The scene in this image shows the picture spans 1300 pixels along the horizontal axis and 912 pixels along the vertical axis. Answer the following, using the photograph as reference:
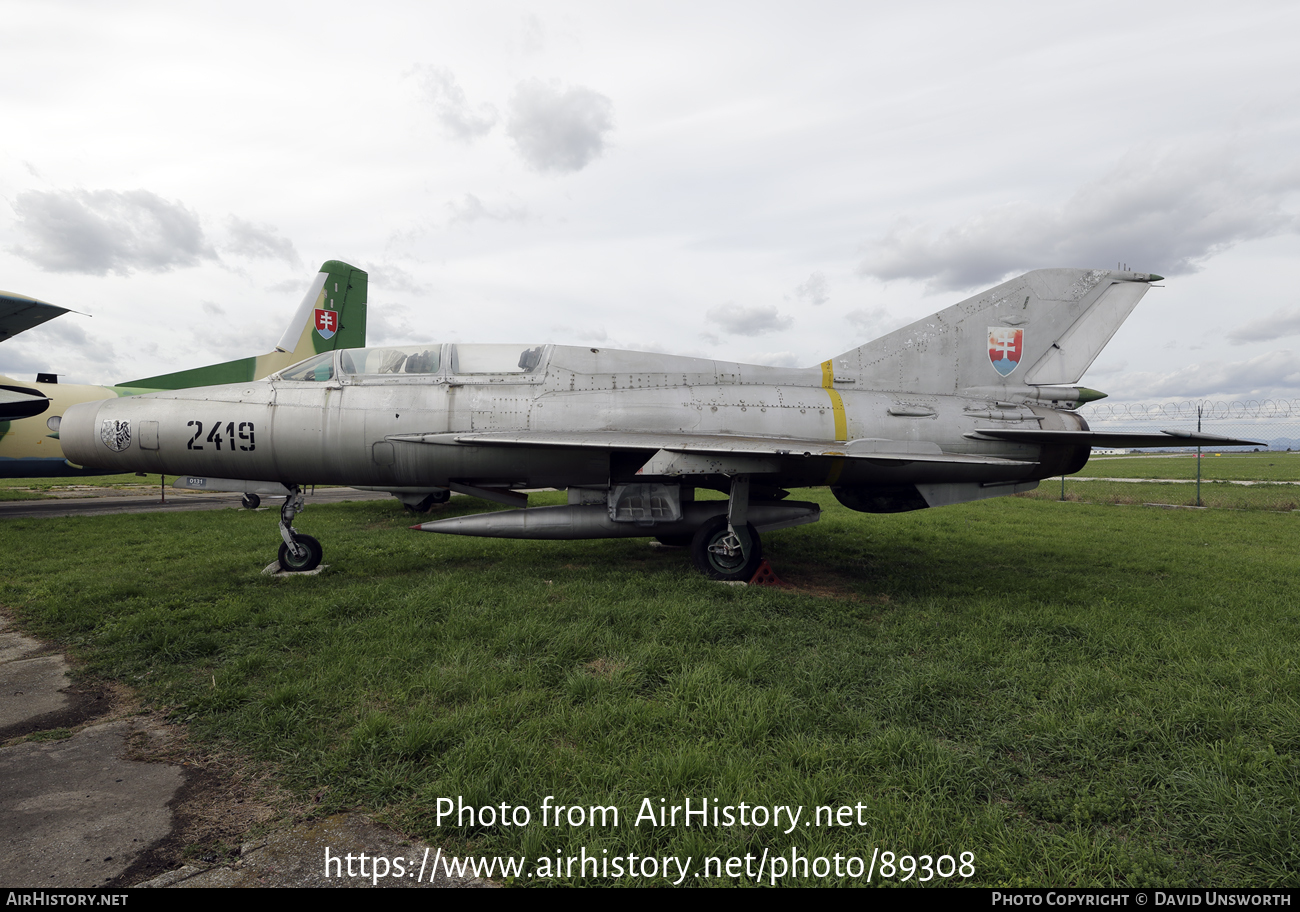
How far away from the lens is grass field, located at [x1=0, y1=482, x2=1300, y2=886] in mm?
2434

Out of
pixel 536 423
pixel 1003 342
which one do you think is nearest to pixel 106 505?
pixel 536 423

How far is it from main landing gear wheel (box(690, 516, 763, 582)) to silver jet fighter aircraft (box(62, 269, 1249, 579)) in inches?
0.9

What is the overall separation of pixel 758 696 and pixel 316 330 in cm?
1459

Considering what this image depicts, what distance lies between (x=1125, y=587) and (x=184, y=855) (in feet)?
26.9

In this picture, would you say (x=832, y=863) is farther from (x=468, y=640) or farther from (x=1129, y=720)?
(x=468, y=640)

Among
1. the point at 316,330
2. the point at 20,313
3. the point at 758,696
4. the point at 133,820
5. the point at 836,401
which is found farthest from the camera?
the point at 316,330

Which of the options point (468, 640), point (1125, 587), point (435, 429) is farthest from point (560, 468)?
point (1125, 587)

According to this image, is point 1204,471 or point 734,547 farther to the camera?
point 1204,471

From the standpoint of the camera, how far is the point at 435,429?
6879 millimetres

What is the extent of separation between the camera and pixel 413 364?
7.16 meters

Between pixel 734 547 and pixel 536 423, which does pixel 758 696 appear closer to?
pixel 734 547

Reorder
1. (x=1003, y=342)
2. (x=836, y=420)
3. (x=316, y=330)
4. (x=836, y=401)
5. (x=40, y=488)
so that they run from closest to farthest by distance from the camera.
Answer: (x=836, y=420) < (x=836, y=401) < (x=1003, y=342) < (x=316, y=330) < (x=40, y=488)

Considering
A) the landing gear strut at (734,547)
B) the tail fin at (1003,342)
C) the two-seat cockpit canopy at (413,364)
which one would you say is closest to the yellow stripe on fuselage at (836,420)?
the tail fin at (1003,342)

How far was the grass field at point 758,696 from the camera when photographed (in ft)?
7.98
